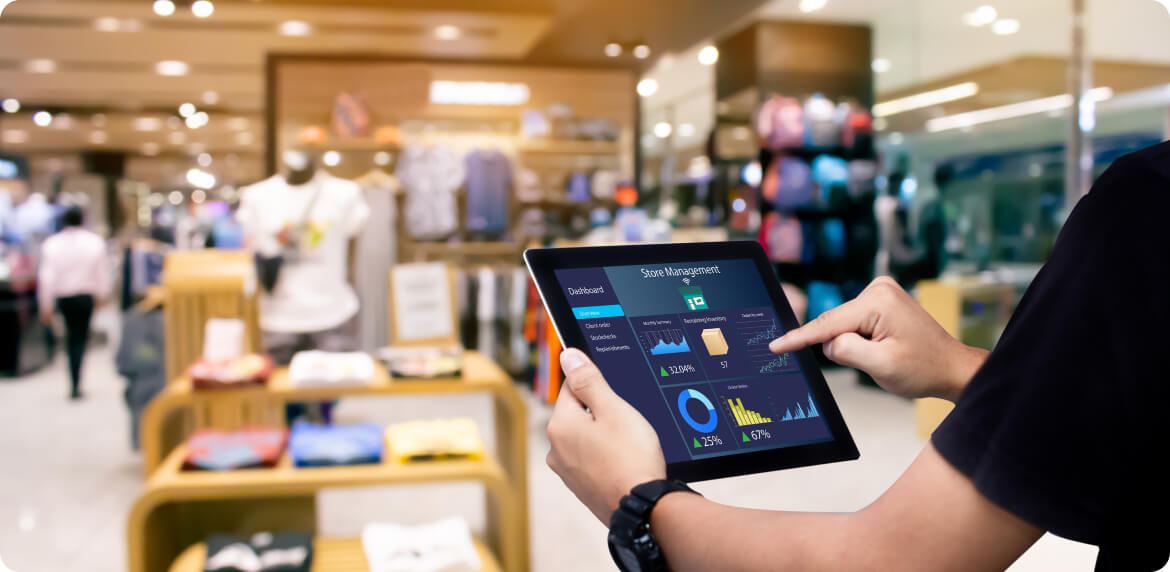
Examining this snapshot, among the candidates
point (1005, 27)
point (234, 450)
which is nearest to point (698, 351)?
point (234, 450)

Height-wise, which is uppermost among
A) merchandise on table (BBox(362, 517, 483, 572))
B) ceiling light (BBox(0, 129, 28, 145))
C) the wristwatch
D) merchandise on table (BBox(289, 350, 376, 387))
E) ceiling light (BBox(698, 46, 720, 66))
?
ceiling light (BBox(698, 46, 720, 66))

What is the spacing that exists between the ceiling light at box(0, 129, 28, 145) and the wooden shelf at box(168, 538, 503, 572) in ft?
21.6

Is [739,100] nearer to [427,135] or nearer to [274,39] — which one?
[427,135]

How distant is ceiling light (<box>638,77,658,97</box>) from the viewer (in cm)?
655

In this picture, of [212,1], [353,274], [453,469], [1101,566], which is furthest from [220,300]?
[212,1]

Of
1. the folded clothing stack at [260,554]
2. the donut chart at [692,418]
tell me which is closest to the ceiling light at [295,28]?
the folded clothing stack at [260,554]

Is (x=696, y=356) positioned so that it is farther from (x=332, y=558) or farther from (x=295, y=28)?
(x=295, y=28)

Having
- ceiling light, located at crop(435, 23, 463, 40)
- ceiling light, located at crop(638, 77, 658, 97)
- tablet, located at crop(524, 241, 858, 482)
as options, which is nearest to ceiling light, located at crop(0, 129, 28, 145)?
ceiling light, located at crop(435, 23, 463, 40)

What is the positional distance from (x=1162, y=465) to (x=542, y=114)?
614cm

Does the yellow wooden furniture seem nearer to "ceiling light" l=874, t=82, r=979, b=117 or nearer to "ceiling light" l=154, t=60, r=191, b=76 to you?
"ceiling light" l=874, t=82, r=979, b=117

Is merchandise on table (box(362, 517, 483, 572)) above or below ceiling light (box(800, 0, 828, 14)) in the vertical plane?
below

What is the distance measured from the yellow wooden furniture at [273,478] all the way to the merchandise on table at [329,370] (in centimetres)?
2

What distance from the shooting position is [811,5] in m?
5.77

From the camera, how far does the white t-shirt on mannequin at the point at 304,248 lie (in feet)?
10.2
